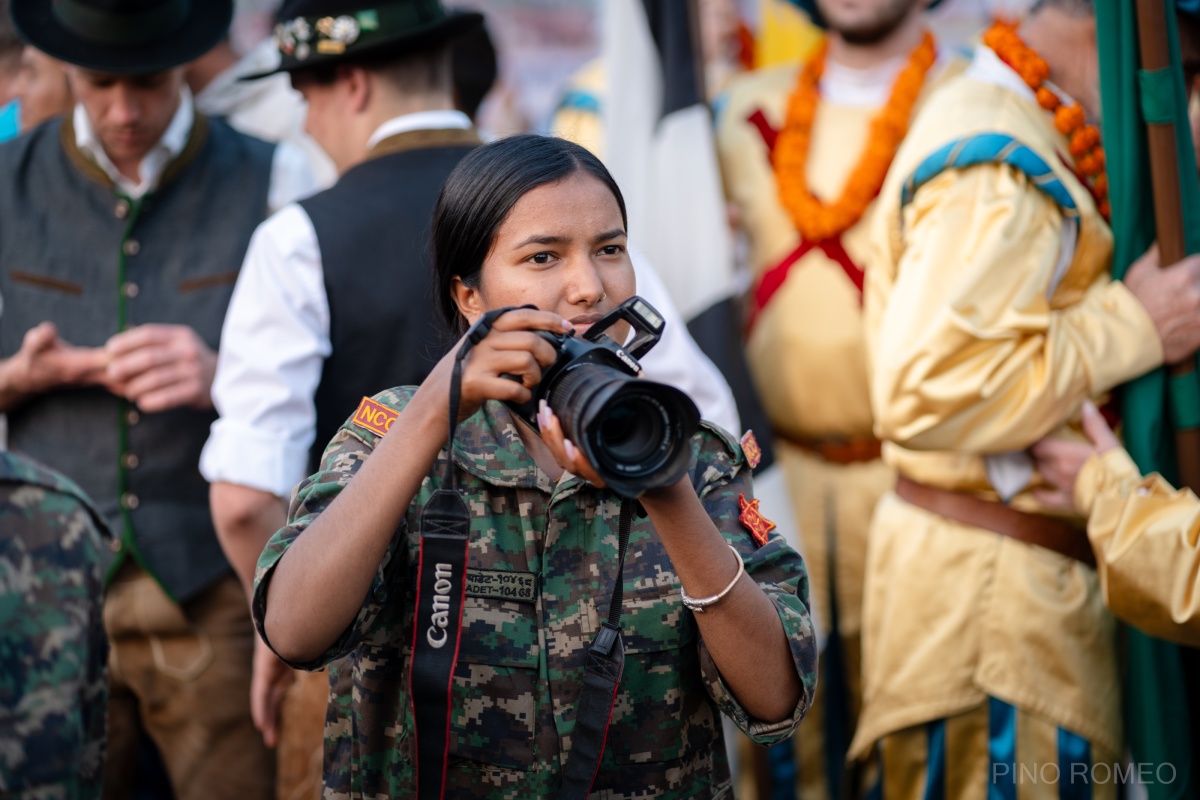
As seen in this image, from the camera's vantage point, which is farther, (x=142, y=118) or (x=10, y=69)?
(x=10, y=69)

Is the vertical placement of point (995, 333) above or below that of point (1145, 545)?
above

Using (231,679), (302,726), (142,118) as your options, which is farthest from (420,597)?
(142,118)

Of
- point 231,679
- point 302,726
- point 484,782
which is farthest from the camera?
point 231,679

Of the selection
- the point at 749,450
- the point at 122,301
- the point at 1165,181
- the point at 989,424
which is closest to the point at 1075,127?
the point at 1165,181

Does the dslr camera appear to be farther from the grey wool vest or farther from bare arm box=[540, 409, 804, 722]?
the grey wool vest

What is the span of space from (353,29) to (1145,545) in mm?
1988

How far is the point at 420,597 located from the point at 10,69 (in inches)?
130

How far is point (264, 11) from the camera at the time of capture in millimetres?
8242

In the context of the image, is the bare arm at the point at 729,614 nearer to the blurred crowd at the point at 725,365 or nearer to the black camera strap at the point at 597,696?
the black camera strap at the point at 597,696

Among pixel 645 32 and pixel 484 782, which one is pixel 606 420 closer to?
pixel 484 782

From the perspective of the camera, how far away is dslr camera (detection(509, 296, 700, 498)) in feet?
4.74

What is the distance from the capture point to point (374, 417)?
1.81 m

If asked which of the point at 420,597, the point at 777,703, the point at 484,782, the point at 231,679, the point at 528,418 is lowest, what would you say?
the point at 231,679

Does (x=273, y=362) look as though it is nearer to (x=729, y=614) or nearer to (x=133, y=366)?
(x=133, y=366)
